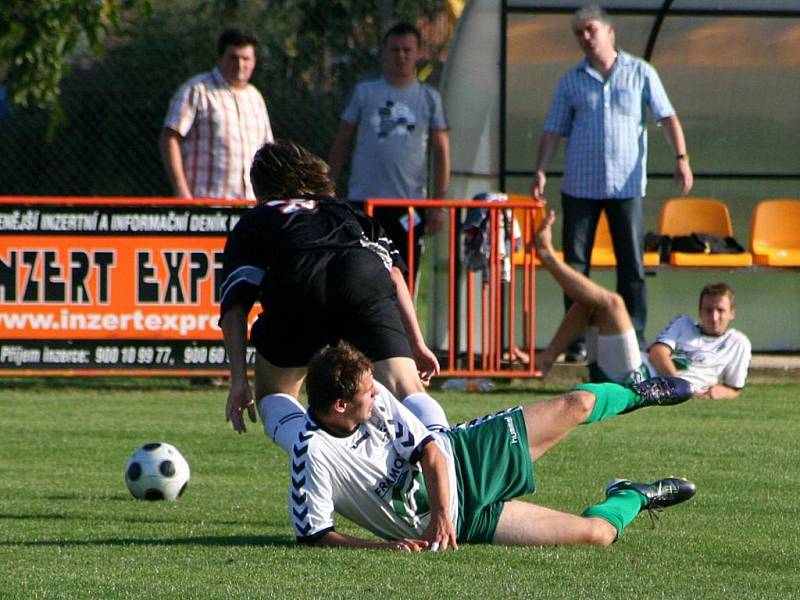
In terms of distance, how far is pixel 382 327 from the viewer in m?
6.73

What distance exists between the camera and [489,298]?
12.6 metres

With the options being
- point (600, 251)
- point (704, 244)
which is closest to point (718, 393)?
point (704, 244)

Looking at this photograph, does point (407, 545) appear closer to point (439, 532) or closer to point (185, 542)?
point (439, 532)

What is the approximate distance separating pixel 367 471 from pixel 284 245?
3.44 ft

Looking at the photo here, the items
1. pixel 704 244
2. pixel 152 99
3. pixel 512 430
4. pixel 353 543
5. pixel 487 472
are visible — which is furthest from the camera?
pixel 152 99

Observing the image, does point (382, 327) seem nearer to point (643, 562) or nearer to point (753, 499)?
point (643, 562)

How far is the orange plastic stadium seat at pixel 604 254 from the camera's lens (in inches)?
547

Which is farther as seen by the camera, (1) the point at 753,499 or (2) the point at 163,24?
(2) the point at 163,24

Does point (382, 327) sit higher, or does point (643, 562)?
point (382, 327)

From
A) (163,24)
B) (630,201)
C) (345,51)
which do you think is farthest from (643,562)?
(163,24)

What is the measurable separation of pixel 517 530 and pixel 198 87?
21.9ft

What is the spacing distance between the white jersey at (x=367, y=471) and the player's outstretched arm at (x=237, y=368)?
35cm

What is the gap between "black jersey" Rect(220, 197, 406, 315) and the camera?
6664 millimetres

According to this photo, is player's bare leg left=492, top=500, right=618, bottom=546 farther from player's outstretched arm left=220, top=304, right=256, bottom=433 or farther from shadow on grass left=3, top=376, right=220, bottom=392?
shadow on grass left=3, top=376, right=220, bottom=392
